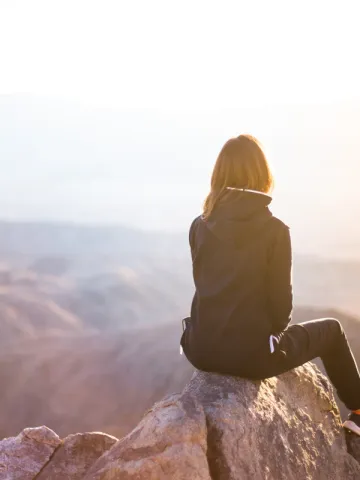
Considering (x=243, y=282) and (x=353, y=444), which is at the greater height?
(x=243, y=282)

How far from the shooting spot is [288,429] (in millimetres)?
2887

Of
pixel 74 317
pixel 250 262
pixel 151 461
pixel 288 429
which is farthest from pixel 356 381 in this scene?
pixel 74 317

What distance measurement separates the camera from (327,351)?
3.16 meters

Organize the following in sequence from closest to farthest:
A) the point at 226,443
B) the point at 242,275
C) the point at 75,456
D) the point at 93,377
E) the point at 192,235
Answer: the point at 226,443 → the point at 242,275 → the point at 192,235 → the point at 75,456 → the point at 93,377

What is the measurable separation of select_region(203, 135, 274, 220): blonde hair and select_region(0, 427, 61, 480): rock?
180cm

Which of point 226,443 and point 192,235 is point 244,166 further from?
point 226,443

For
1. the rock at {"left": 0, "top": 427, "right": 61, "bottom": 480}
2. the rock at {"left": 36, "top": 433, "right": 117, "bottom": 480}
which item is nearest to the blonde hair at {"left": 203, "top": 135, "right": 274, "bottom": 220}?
the rock at {"left": 36, "top": 433, "right": 117, "bottom": 480}

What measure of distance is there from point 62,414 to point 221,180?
1450 centimetres

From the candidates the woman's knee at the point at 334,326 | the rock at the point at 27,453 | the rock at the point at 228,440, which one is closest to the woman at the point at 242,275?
the rock at the point at 228,440

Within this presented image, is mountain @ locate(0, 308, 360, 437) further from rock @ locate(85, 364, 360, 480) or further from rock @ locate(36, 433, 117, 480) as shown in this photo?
rock @ locate(85, 364, 360, 480)

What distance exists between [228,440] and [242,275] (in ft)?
2.33

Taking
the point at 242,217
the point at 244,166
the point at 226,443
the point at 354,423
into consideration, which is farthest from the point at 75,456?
the point at 244,166

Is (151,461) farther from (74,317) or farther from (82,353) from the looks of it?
(74,317)

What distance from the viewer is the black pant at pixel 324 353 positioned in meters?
2.88
